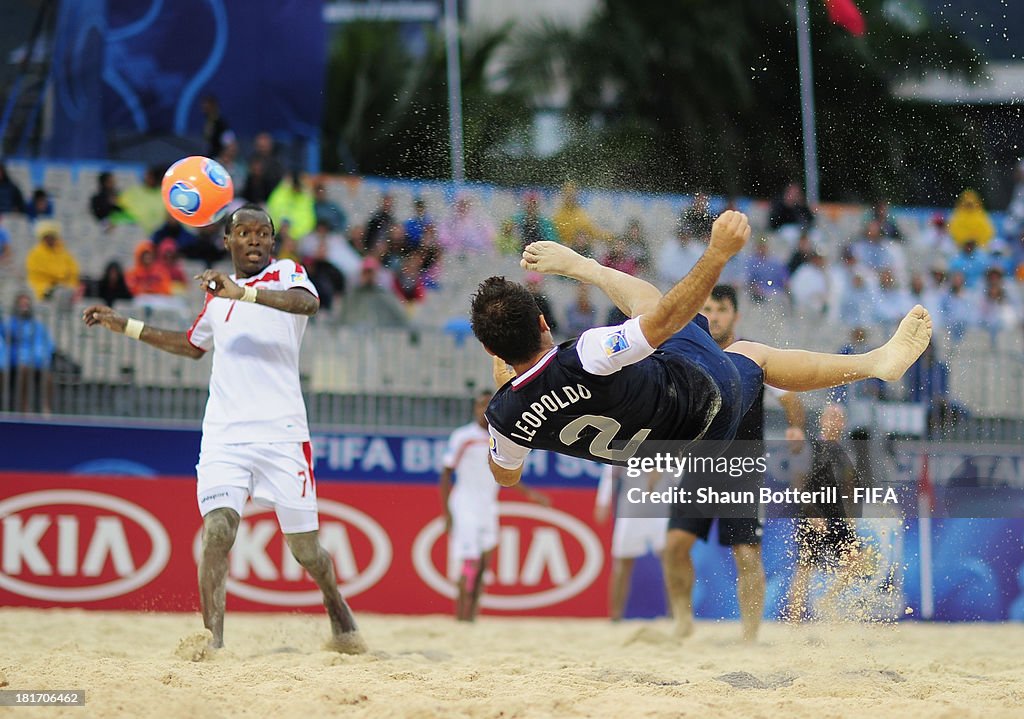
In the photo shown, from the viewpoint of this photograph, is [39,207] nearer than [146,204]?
Yes

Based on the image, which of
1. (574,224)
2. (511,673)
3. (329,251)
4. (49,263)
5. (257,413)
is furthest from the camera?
(329,251)

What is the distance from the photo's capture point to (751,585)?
8227mm

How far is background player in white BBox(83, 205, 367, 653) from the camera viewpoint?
6.42 meters

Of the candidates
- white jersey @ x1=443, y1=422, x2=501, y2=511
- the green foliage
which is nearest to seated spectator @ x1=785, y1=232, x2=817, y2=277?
the green foliage

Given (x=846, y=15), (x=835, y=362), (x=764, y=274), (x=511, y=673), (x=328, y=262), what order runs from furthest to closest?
(x=846, y=15) → (x=328, y=262) → (x=764, y=274) → (x=835, y=362) → (x=511, y=673)

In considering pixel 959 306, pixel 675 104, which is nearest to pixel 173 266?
pixel 959 306

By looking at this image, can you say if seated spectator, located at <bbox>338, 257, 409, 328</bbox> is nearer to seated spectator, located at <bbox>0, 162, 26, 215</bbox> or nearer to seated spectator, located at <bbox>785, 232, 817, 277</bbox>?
seated spectator, located at <bbox>0, 162, 26, 215</bbox>

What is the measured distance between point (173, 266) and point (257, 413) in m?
6.29

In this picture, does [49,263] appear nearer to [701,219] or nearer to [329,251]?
[329,251]

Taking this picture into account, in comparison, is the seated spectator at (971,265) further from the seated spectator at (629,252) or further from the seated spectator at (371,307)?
the seated spectator at (371,307)

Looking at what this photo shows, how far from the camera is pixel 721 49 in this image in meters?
23.6

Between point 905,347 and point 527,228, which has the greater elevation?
point 527,228

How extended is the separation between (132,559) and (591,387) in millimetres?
6732

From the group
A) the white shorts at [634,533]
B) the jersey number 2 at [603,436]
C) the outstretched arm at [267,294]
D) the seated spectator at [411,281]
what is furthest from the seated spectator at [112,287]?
the jersey number 2 at [603,436]
